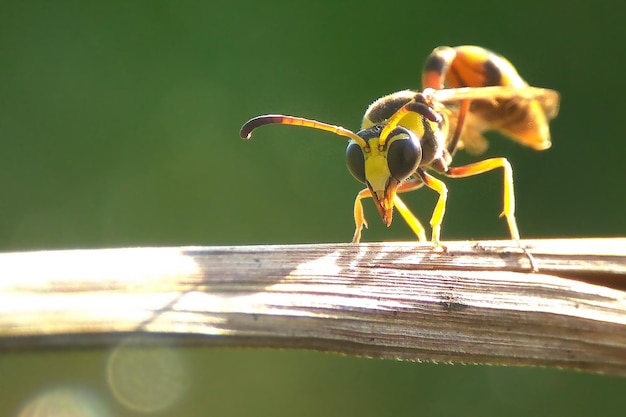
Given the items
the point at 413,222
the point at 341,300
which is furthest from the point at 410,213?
the point at 341,300

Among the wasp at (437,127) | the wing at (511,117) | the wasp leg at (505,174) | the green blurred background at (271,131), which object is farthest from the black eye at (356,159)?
the green blurred background at (271,131)

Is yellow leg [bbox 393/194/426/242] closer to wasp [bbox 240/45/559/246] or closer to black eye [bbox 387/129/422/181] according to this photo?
wasp [bbox 240/45/559/246]

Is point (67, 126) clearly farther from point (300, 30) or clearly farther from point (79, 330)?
point (79, 330)

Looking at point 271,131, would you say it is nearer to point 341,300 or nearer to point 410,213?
point 410,213

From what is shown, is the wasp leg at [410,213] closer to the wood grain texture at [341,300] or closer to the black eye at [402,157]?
the black eye at [402,157]

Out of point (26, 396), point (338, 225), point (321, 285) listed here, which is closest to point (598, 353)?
point (321, 285)

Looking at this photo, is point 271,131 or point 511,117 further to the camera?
point 271,131

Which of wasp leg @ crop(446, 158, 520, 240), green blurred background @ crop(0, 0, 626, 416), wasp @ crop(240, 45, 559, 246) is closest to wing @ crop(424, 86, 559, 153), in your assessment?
wasp @ crop(240, 45, 559, 246)
